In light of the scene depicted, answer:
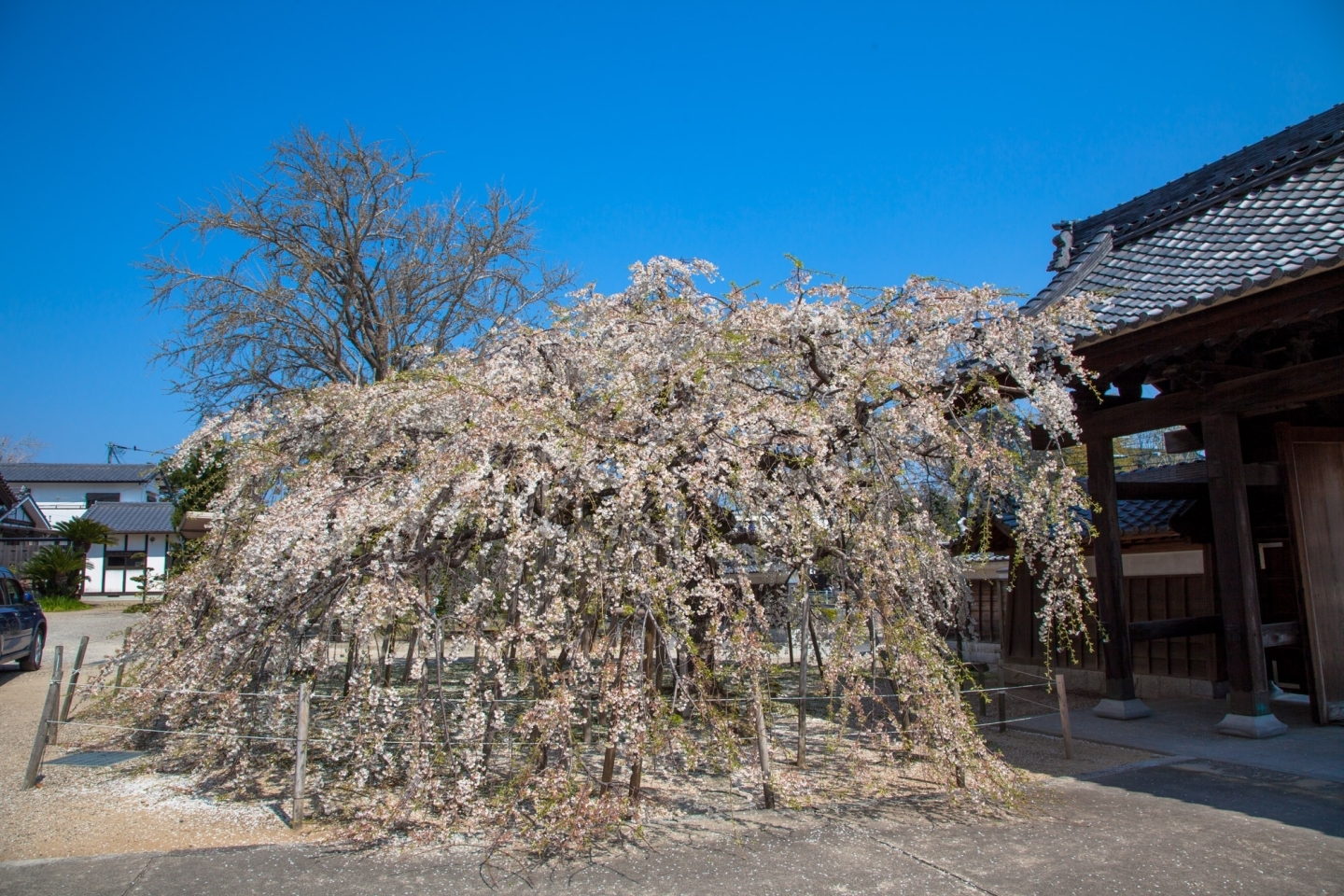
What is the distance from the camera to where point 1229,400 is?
279 inches

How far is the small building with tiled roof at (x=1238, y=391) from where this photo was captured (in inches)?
254

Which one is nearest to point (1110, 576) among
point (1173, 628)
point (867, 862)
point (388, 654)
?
point (1173, 628)

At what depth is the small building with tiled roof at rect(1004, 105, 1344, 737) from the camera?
6.46 meters

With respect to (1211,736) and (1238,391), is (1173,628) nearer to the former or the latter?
(1211,736)

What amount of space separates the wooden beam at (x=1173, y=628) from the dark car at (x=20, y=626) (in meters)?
13.5

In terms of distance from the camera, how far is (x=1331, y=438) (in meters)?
7.96

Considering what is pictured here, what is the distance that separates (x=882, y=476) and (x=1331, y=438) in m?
5.38

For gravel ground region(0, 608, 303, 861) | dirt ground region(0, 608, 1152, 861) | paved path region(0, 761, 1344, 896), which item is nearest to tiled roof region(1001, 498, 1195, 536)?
dirt ground region(0, 608, 1152, 861)

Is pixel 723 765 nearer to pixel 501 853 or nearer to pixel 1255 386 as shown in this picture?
pixel 501 853

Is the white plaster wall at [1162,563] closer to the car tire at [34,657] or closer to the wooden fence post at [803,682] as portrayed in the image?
the wooden fence post at [803,682]

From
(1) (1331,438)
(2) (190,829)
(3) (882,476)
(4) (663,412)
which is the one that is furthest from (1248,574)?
(2) (190,829)

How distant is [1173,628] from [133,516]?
119ft

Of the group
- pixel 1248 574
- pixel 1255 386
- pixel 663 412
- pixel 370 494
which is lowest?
pixel 1248 574

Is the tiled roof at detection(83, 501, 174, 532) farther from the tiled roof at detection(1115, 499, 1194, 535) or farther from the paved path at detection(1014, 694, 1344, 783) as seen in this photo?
the paved path at detection(1014, 694, 1344, 783)
